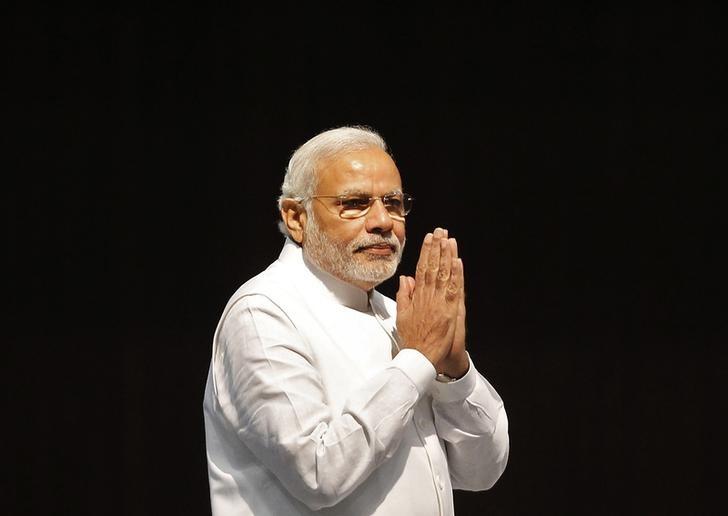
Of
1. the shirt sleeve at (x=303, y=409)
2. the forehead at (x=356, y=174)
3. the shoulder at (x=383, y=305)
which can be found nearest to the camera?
the shirt sleeve at (x=303, y=409)

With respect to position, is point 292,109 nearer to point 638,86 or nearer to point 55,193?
point 55,193

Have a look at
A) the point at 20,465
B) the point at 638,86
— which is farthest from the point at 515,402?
the point at 20,465

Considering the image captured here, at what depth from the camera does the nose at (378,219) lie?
2457mm

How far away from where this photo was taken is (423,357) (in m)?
2.33

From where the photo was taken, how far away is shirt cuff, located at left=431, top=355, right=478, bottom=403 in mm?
2432

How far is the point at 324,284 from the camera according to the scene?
2.56m

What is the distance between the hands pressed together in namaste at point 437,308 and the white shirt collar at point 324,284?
6.0 inches

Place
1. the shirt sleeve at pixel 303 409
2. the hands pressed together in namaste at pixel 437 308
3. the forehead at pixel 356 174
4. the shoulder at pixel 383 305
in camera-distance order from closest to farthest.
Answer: the shirt sleeve at pixel 303 409, the hands pressed together in namaste at pixel 437 308, the forehead at pixel 356 174, the shoulder at pixel 383 305

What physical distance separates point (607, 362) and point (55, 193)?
1.95 m

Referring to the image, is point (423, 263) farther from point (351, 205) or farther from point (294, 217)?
point (294, 217)

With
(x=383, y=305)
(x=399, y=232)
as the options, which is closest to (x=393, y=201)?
(x=399, y=232)

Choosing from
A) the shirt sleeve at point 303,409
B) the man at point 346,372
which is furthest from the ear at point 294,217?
the shirt sleeve at point 303,409

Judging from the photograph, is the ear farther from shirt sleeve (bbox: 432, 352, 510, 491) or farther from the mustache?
shirt sleeve (bbox: 432, 352, 510, 491)

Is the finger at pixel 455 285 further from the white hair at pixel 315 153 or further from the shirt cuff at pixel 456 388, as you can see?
the white hair at pixel 315 153
